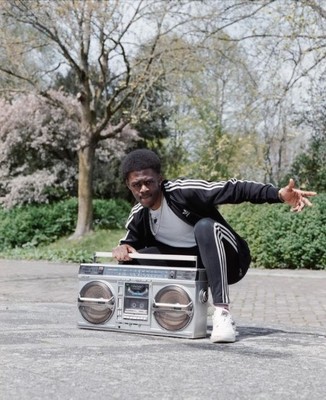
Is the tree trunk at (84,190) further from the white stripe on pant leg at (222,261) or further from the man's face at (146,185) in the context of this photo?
the white stripe on pant leg at (222,261)

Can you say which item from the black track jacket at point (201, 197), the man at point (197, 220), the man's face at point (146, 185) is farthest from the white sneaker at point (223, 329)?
the man's face at point (146, 185)

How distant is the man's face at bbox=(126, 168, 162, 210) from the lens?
4.40 meters

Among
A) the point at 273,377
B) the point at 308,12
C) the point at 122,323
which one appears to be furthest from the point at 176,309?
the point at 308,12

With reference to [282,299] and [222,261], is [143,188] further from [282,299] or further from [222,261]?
[282,299]

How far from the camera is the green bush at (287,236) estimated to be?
13266 millimetres

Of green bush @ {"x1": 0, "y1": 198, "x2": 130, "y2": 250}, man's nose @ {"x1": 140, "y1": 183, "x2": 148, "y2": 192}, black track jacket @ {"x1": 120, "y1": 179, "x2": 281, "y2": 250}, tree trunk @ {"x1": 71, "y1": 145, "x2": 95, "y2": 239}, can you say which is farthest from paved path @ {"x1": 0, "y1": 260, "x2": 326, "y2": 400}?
green bush @ {"x1": 0, "y1": 198, "x2": 130, "y2": 250}

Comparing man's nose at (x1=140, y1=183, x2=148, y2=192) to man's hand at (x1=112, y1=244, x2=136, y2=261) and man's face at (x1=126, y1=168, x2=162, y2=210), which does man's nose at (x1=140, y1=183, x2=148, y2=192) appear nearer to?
man's face at (x1=126, y1=168, x2=162, y2=210)

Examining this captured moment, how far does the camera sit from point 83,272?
4523mm

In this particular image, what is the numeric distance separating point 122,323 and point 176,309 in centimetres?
38

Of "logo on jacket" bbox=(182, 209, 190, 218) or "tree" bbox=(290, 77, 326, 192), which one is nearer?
"logo on jacket" bbox=(182, 209, 190, 218)

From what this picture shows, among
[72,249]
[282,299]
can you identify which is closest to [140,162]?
[282,299]

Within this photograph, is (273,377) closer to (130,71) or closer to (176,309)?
(176,309)

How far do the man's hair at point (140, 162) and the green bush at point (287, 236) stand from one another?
9.24m

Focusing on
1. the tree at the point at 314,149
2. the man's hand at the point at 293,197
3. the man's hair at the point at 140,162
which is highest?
the tree at the point at 314,149
